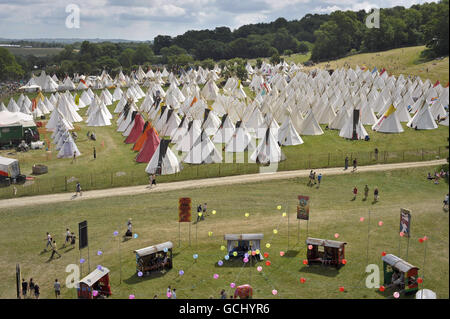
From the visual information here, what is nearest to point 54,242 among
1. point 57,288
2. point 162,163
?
point 57,288

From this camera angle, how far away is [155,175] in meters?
42.6

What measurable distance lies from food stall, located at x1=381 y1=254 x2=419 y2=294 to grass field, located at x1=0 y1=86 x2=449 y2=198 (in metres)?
19.2

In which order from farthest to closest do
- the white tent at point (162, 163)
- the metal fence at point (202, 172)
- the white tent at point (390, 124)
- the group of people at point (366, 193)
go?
the white tent at point (390, 124) → the white tent at point (162, 163) → the metal fence at point (202, 172) → the group of people at point (366, 193)

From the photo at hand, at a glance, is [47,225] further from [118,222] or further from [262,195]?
[262,195]

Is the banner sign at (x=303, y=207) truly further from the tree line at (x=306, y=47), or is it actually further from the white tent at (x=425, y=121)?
the tree line at (x=306, y=47)

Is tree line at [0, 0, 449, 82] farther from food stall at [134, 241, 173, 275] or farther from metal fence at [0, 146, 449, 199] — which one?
food stall at [134, 241, 173, 275]

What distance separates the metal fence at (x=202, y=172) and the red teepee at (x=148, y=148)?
10.7 ft

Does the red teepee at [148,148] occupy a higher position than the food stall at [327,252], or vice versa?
the red teepee at [148,148]

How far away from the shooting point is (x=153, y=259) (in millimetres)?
24438

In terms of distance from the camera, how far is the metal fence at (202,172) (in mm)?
39531

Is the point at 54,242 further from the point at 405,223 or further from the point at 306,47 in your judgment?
the point at 306,47

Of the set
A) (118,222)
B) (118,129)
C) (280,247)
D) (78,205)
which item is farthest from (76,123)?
(280,247)

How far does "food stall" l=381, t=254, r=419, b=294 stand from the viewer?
20812 mm

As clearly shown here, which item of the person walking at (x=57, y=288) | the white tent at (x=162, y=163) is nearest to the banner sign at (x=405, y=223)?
the person walking at (x=57, y=288)
